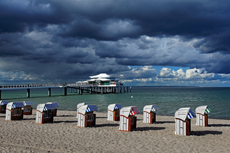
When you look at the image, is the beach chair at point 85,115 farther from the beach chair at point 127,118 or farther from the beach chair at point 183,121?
the beach chair at point 183,121

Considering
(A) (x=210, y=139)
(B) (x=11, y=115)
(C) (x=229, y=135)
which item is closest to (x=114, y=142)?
(A) (x=210, y=139)

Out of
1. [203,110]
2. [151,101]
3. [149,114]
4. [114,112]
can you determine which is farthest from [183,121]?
[151,101]

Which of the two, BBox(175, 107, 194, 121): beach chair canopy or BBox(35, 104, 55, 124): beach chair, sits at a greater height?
BBox(175, 107, 194, 121): beach chair canopy

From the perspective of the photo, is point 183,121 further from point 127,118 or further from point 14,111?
point 14,111

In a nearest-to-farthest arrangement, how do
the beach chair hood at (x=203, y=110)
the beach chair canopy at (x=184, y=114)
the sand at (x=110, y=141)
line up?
the sand at (x=110, y=141)
the beach chair canopy at (x=184, y=114)
the beach chair hood at (x=203, y=110)

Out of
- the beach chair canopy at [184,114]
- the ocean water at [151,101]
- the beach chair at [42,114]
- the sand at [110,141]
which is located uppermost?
the beach chair canopy at [184,114]

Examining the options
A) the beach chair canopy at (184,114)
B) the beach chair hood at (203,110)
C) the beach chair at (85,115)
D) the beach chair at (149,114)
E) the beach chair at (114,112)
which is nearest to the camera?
the beach chair canopy at (184,114)

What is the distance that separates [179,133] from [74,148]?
599cm

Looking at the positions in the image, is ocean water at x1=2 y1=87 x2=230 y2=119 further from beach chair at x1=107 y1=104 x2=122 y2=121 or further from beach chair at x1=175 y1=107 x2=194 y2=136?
beach chair at x1=175 y1=107 x2=194 y2=136

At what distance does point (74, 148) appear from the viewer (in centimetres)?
846

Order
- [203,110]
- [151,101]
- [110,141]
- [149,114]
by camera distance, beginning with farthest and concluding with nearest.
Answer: [151,101]
[149,114]
[203,110]
[110,141]


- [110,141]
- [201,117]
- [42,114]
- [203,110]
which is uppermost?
[203,110]

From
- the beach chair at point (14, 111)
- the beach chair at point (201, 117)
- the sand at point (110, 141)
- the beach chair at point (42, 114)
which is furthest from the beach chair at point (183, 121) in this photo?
the beach chair at point (14, 111)

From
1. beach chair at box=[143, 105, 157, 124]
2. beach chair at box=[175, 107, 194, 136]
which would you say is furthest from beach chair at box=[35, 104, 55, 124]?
beach chair at box=[175, 107, 194, 136]
